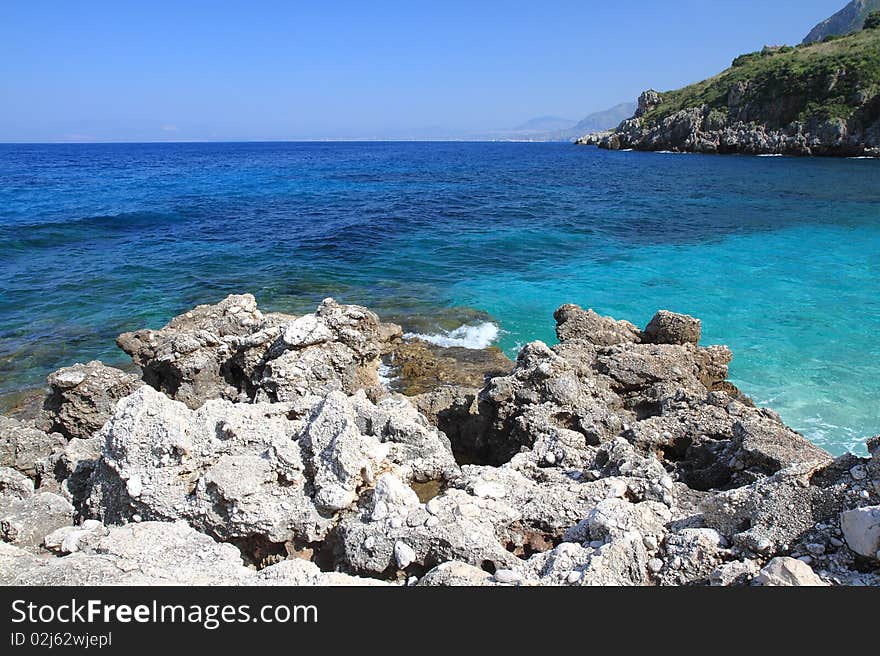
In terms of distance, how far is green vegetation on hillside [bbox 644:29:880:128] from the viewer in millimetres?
77312

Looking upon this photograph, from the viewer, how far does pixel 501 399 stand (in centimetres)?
801

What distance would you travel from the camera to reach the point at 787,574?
3357 millimetres

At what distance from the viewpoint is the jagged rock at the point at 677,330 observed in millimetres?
11016

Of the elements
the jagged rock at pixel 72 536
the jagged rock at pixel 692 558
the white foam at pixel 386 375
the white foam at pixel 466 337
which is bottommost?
the white foam at pixel 386 375

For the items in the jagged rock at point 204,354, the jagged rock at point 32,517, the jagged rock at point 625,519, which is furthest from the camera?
the jagged rock at point 204,354

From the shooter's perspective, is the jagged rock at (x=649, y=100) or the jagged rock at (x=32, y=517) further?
the jagged rock at (x=649, y=100)

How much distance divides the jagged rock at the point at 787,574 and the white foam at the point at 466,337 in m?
11.2

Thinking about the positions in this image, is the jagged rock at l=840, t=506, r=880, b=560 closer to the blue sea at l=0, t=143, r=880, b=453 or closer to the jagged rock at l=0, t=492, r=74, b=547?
the jagged rock at l=0, t=492, r=74, b=547

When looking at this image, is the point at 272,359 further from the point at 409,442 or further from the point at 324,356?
the point at 409,442

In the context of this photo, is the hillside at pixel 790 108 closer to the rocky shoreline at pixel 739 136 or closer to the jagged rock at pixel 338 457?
the rocky shoreline at pixel 739 136

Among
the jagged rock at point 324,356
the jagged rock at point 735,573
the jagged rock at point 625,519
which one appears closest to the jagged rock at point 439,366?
the jagged rock at point 324,356

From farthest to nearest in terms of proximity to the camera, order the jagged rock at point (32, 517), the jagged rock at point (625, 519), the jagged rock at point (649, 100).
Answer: the jagged rock at point (649, 100) < the jagged rock at point (32, 517) < the jagged rock at point (625, 519)

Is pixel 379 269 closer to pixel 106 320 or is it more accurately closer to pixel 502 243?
pixel 502 243

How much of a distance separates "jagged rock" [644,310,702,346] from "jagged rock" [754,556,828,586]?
319 inches
